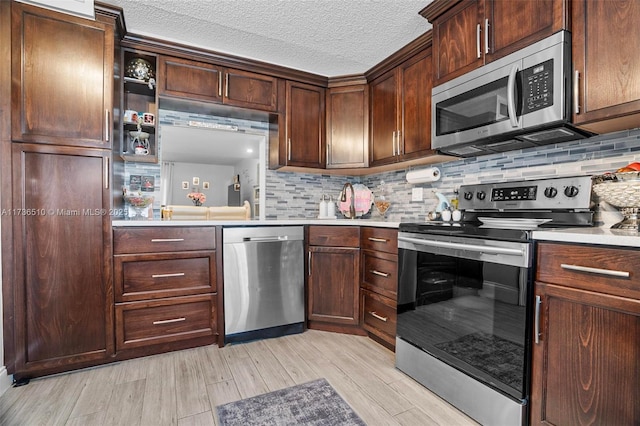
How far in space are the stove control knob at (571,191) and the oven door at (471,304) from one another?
59 centimetres

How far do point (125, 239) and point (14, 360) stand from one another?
855 millimetres

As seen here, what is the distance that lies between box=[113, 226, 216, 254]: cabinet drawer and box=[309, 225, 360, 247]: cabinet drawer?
79 cm

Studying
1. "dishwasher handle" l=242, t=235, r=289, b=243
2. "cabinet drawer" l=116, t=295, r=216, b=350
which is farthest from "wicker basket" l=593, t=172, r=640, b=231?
"cabinet drawer" l=116, t=295, r=216, b=350

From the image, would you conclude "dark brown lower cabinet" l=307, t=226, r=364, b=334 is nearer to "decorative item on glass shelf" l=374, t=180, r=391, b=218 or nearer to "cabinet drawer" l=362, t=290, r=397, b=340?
"cabinet drawer" l=362, t=290, r=397, b=340

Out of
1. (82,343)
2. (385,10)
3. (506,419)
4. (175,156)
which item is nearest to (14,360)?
(82,343)

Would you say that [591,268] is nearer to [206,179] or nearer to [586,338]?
[586,338]

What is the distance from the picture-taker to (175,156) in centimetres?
267

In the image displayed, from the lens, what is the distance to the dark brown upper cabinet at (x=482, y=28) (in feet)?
4.82

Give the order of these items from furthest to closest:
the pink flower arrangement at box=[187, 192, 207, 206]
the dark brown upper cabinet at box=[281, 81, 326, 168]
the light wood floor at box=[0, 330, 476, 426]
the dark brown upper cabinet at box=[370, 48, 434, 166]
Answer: the dark brown upper cabinet at box=[281, 81, 326, 168] → the pink flower arrangement at box=[187, 192, 207, 206] → the dark brown upper cabinet at box=[370, 48, 434, 166] → the light wood floor at box=[0, 330, 476, 426]

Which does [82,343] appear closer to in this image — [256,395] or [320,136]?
[256,395]

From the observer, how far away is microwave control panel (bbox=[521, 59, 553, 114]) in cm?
146

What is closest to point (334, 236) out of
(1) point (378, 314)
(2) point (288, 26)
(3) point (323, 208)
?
(3) point (323, 208)

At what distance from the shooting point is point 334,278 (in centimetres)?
254

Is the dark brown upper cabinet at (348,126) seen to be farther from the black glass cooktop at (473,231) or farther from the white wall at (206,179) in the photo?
the black glass cooktop at (473,231)
